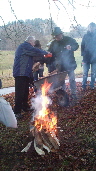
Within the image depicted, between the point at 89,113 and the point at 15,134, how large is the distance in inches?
89.4

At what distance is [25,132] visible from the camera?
16.6ft

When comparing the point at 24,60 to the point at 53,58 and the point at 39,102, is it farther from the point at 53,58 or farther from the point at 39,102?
the point at 39,102

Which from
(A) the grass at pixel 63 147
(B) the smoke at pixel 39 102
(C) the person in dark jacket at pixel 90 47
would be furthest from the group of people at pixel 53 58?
(A) the grass at pixel 63 147

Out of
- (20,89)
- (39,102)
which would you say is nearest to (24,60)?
(20,89)

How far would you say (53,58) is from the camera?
23.8 feet

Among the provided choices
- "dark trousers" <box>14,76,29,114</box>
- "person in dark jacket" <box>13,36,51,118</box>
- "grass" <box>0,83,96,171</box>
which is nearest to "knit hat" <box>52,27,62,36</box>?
"person in dark jacket" <box>13,36,51,118</box>

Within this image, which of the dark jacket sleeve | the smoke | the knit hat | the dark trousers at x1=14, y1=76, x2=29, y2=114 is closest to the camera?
the smoke

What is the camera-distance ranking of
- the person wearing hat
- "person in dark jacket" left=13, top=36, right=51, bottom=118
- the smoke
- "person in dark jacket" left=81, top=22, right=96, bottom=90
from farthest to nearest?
"person in dark jacket" left=81, top=22, right=96, bottom=90 < the person wearing hat < "person in dark jacket" left=13, top=36, right=51, bottom=118 < the smoke

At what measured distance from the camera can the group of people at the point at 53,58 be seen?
587 centimetres

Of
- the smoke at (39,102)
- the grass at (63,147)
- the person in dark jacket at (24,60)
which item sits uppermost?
the person in dark jacket at (24,60)

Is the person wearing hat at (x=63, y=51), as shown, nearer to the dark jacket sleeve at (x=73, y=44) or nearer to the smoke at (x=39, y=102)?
the dark jacket sleeve at (x=73, y=44)

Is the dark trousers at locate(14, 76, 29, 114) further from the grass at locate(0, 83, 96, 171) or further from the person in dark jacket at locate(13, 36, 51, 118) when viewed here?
the grass at locate(0, 83, 96, 171)

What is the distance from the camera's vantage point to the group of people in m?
5.87

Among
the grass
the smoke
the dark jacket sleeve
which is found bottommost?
the grass
